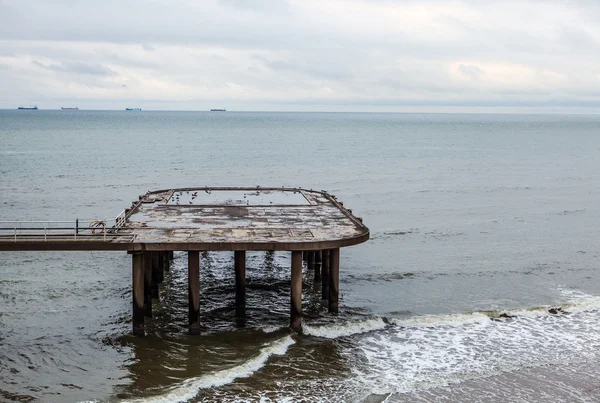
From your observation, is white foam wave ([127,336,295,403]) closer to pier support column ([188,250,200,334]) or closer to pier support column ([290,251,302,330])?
pier support column ([290,251,302,330])

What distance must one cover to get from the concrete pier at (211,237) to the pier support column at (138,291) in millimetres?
35

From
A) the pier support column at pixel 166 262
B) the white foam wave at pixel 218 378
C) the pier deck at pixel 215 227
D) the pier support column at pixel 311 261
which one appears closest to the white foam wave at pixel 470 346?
the white foam wave at pixel 218 378

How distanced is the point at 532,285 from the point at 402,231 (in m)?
13.1

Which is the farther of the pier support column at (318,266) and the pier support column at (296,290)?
the pier support column at (318,266)

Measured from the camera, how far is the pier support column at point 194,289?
2528 centimetres

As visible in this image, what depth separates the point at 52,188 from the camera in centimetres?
6531

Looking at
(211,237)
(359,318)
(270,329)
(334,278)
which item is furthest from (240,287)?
(359,318)

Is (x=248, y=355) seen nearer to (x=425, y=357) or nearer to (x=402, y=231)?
(x=425, y=357)

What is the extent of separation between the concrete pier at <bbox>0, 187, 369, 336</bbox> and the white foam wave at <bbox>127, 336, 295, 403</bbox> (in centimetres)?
197

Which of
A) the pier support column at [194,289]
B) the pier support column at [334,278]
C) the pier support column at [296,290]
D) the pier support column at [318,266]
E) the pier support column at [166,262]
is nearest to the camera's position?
the pier support column at [194,289]

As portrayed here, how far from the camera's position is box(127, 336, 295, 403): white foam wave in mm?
21297

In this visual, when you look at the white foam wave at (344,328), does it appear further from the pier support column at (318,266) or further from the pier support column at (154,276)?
the pier support column at (154,276)

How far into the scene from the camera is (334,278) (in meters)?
28.1

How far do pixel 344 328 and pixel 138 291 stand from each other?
26.3ft
